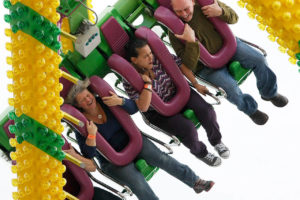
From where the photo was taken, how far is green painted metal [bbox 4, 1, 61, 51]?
4.73m

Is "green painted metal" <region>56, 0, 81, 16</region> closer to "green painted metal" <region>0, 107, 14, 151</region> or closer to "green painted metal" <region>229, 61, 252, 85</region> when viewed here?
"green painted metal" <region>0, 107, 14, 151</region>

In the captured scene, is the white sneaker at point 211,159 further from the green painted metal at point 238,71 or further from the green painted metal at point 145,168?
the green painted metal at point 238,71

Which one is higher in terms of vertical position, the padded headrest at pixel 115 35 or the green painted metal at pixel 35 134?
the padded headrest at pixel 115 35

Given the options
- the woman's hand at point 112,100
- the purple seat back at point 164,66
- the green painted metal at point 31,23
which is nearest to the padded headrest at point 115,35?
the purple seat back at point 164,66

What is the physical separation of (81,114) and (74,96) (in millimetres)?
129

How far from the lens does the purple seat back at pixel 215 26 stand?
589cm

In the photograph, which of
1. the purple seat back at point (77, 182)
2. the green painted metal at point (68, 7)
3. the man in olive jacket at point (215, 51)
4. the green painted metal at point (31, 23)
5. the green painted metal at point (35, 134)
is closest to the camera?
the green painted metal at point (31, 23)

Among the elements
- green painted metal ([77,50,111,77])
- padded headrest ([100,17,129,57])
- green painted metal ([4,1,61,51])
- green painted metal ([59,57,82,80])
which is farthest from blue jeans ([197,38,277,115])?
green painted metal ([4,1,61,51])

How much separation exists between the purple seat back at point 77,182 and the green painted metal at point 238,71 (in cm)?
123

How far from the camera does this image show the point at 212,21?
19.7 ft

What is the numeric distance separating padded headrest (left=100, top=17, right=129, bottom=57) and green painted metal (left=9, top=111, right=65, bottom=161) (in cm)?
98

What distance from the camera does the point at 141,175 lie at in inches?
227

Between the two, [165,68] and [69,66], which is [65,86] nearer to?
[69,66]

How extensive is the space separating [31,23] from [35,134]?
66 cm
